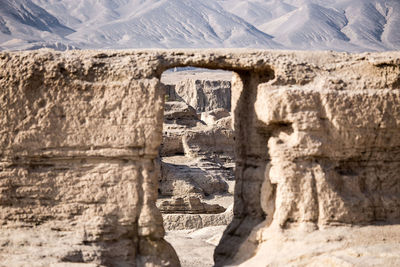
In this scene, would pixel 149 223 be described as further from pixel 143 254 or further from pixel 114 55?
pixel 114 55

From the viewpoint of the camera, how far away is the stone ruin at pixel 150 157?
9.61 m

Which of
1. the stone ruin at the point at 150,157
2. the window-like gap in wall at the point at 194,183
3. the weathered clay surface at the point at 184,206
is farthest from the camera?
the weathered clay surface at the point at 184,206

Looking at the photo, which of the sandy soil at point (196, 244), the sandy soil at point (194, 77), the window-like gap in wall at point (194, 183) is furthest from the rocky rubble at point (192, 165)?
the sandy soil at point (194, 77)

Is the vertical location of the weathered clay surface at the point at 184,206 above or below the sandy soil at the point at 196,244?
above

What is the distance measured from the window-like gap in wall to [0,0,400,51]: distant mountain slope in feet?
236

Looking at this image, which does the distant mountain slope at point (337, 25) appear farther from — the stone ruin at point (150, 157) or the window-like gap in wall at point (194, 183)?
the stone ruin at point (150, 157)

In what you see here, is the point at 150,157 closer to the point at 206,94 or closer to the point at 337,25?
the point at 206,94

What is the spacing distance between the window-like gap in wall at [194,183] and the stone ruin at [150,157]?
2.32 m

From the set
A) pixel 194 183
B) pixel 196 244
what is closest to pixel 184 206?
pixel 194 183

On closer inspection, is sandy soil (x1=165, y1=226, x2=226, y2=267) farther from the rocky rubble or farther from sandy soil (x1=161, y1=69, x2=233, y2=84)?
sandy soil (x1=161, y1=69, x2=233, y2=84)

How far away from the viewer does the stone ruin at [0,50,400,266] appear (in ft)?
31.5

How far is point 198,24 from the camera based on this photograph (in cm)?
13138

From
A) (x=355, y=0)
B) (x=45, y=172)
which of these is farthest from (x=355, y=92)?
(x=355, y=0)

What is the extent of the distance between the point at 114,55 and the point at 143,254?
105 inches
